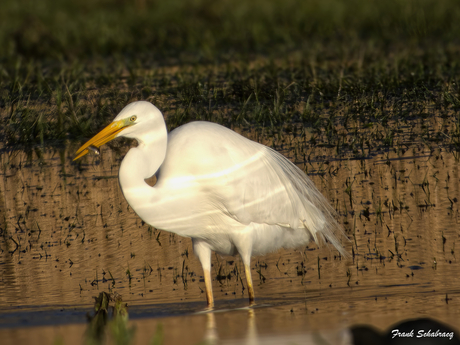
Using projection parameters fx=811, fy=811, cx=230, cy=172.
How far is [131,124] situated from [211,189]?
66 cm

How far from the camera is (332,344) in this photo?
12.4ft

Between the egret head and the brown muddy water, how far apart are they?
1.01m

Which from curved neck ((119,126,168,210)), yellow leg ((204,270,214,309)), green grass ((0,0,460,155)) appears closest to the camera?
curved neck ((119,126,168,210))

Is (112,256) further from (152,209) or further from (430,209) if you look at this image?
(430,209)

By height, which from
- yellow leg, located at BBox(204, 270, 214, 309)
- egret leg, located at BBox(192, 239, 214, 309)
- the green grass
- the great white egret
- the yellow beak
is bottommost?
yellow leg, located at BBox(204, 270, 214, 309)

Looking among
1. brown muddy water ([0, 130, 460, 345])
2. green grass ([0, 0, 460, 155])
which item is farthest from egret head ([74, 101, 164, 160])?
green grass ([0, 0, 460, 155])

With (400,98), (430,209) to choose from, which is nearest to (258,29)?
(400,98)

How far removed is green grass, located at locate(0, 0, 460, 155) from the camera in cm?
879

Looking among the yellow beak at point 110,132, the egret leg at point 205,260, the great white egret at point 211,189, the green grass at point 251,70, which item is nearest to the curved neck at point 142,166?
the great white egret at point 211,189

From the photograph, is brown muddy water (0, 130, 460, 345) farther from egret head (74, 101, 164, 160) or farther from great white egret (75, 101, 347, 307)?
egret head (74, 101, 164, 160)

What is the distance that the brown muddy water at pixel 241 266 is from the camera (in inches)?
173

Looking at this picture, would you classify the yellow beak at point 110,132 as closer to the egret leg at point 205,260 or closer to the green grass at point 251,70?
the egret leg at point 205,260

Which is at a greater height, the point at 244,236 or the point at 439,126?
the point at 439,126

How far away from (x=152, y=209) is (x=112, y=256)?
46.3 inches
